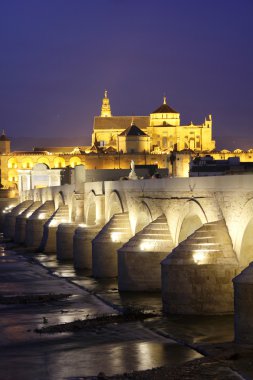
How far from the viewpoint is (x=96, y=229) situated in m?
36.1

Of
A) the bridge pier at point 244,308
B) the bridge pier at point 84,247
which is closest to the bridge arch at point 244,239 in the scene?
the bridge pier at point 244,308

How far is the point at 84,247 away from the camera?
117 feet

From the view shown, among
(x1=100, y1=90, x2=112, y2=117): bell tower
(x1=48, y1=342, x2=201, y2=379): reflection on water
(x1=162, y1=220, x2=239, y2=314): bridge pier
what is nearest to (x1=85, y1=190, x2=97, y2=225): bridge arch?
(x1=162, y1=220, x2=239, y2=314): bridge pier

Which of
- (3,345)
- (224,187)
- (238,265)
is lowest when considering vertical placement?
(3,345)

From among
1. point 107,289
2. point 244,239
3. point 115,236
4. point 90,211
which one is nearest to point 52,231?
point 90,211

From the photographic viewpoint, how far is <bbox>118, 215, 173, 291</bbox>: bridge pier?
25.9 m

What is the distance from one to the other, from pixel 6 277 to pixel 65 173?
38.8 m

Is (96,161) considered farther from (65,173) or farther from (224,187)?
(224,187)

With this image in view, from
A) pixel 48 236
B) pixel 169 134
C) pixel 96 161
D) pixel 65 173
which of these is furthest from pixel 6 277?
pixel 169 134

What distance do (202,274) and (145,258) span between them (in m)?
5.06

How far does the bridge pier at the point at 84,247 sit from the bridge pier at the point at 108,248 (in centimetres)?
353

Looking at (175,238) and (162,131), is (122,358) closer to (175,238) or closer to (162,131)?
(175,238)

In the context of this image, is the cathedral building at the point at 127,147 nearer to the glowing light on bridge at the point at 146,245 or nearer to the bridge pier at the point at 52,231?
the bridge pier at the point at 52,231

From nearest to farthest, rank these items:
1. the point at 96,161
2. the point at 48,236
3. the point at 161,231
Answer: the point at 161,231
the point at 48,236
the point at 96,161
